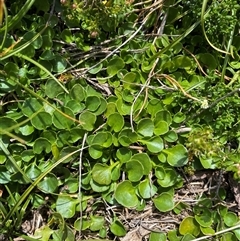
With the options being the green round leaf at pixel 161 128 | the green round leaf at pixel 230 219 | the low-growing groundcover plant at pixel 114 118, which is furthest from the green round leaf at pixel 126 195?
the green round leaf at pixel 230 219

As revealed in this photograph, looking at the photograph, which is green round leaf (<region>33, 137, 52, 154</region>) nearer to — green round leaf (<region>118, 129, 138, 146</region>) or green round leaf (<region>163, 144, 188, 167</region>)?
green round leaf (<region>118, 129, 138, 146</region>)

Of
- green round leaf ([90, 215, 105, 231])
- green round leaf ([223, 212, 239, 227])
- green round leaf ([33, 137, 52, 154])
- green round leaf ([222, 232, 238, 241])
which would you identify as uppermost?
green round leaf ([33, 137, 52, 154])

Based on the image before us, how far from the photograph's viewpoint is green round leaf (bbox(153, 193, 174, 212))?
1810 mm

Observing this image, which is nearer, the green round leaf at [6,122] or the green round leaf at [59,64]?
the green round leaf at [6,122]

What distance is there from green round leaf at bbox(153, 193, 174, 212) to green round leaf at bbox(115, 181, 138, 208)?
3.2 inches

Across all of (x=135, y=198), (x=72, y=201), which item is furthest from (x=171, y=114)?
(x=72, y=201)

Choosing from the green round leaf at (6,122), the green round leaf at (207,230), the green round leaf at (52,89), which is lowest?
the green round leaf at (207,230)

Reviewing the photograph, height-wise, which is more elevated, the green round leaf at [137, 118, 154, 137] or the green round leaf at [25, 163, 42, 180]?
the green round leaf at [137, 118, 154, 137]

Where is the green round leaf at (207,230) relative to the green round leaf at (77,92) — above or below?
below

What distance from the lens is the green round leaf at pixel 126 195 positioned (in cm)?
178

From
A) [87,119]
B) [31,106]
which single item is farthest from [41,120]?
[87,119]

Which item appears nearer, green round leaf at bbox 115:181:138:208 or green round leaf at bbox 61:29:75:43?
green round leaf at bbox 115:181:138:208

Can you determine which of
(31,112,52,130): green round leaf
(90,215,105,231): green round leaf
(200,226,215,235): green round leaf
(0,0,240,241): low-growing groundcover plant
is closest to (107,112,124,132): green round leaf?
(0,0,240,241): low-growing groundcover plant

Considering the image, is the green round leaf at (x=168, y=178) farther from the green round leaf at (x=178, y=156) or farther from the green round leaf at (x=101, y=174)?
the green round leaf at (x=101, y=174)
